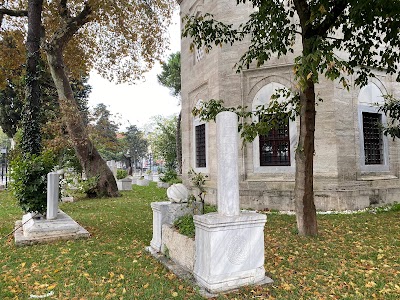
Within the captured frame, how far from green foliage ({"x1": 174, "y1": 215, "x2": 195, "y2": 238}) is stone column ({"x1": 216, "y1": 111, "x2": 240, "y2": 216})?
0.88 m

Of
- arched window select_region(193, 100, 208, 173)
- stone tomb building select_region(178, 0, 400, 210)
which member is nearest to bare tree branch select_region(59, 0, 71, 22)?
stone tomb building select_region(178, 0, 400, 210)

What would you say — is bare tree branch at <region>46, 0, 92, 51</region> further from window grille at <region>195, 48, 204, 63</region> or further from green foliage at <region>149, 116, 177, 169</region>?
green foliage at <region>149, 116, 177, 169</region>

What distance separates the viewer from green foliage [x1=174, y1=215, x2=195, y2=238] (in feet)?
15.4

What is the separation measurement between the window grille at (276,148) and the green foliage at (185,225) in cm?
647

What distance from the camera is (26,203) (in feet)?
23.4

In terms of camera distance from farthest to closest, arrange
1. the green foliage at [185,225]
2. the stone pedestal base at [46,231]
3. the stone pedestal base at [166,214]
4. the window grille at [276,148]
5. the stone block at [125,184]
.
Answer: the stone block at [125,184]
the window grille at [276,148]
the stone pedestal base at [46,231]
the stone pedestal base at [166,214]
the green foliage at [185,225]

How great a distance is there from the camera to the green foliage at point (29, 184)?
23.2 ft

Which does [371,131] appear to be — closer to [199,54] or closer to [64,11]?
[199,54]

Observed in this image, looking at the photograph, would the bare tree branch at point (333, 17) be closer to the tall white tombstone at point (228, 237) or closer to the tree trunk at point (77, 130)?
the tall white tombstone at point (228, 237)

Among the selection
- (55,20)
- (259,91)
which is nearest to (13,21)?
(55,20)

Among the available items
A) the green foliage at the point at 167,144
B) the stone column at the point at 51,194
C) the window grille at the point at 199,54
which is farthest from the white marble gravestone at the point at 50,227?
the green foliage at the point at 167,144

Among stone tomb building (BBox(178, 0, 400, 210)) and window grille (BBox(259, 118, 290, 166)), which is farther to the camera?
window grille (BBox(259, 118, 290, 166))

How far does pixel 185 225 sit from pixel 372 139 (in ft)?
31.6

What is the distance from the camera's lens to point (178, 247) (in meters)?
4.75
